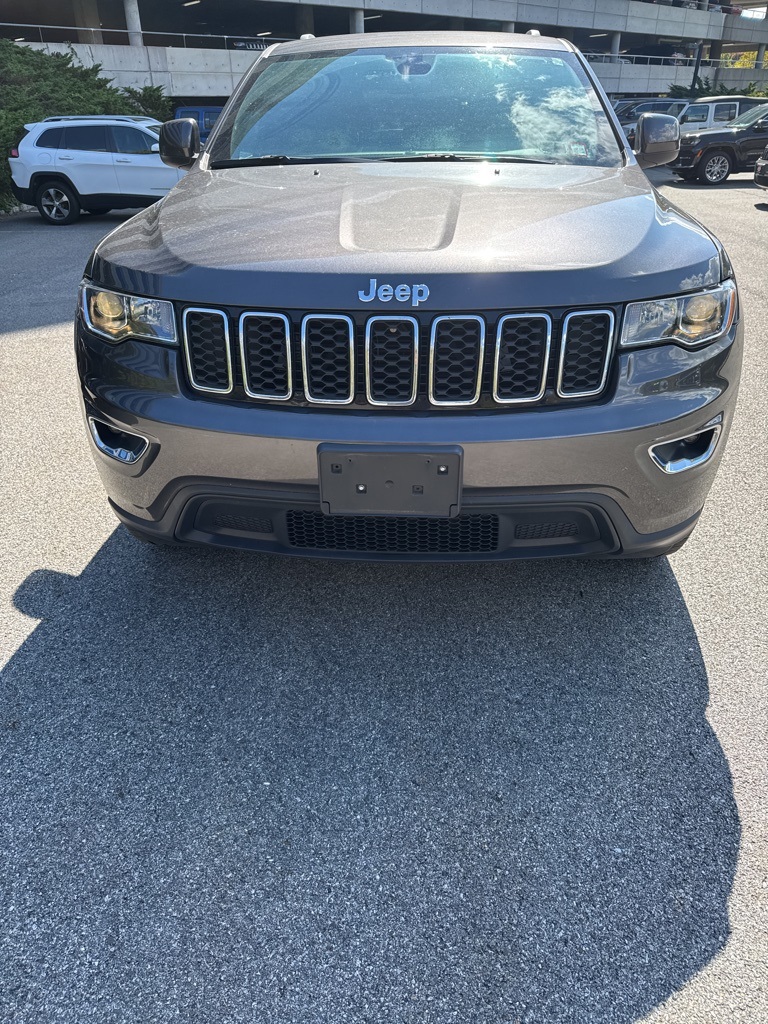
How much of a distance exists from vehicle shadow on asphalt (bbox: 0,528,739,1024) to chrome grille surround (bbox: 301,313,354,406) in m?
0.84

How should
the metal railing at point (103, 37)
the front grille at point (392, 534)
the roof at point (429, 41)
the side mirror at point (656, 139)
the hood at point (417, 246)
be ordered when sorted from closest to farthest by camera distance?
1. the hood at point (417, 246)
2. the front grille at point (392, 534)
3. the side mirror at point (656, 139)
4. the roof at point (429, 41)
5. the metal railing at point (103, 37)

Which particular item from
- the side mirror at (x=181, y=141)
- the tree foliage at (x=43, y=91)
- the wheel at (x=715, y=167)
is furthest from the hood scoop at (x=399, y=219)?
the wheel at (x=715, y=167)

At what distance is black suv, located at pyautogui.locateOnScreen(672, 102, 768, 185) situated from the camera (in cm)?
1614

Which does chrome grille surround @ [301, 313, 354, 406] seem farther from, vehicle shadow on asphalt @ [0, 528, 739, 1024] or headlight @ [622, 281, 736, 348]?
vehicle shadow on asphalt @ [0, 528, 739, 1024]

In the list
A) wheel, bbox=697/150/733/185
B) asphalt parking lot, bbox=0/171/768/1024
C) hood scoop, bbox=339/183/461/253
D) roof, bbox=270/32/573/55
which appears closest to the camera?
asphalt parking lot, bbox=0/171/768/1024

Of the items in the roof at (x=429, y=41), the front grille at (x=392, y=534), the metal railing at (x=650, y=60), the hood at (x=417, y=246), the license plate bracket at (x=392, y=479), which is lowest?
the metal railing at (x=650, y=60)

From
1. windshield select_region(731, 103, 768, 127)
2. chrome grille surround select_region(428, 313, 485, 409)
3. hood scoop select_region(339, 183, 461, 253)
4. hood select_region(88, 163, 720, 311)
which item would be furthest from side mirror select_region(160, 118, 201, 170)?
windshield select_region(731, 103, 768, 127)

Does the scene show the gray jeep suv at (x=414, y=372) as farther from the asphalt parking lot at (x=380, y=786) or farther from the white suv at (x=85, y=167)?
the white suv at (x=85, y=167)

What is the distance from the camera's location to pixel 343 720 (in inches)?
87.0

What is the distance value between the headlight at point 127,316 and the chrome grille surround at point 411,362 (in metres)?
0.55

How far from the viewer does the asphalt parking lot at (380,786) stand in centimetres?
Result: 155

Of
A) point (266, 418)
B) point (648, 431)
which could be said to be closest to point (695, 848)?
point (648, 431)

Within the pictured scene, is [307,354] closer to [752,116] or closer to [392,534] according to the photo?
[392,534]

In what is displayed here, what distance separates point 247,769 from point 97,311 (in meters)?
1.37
